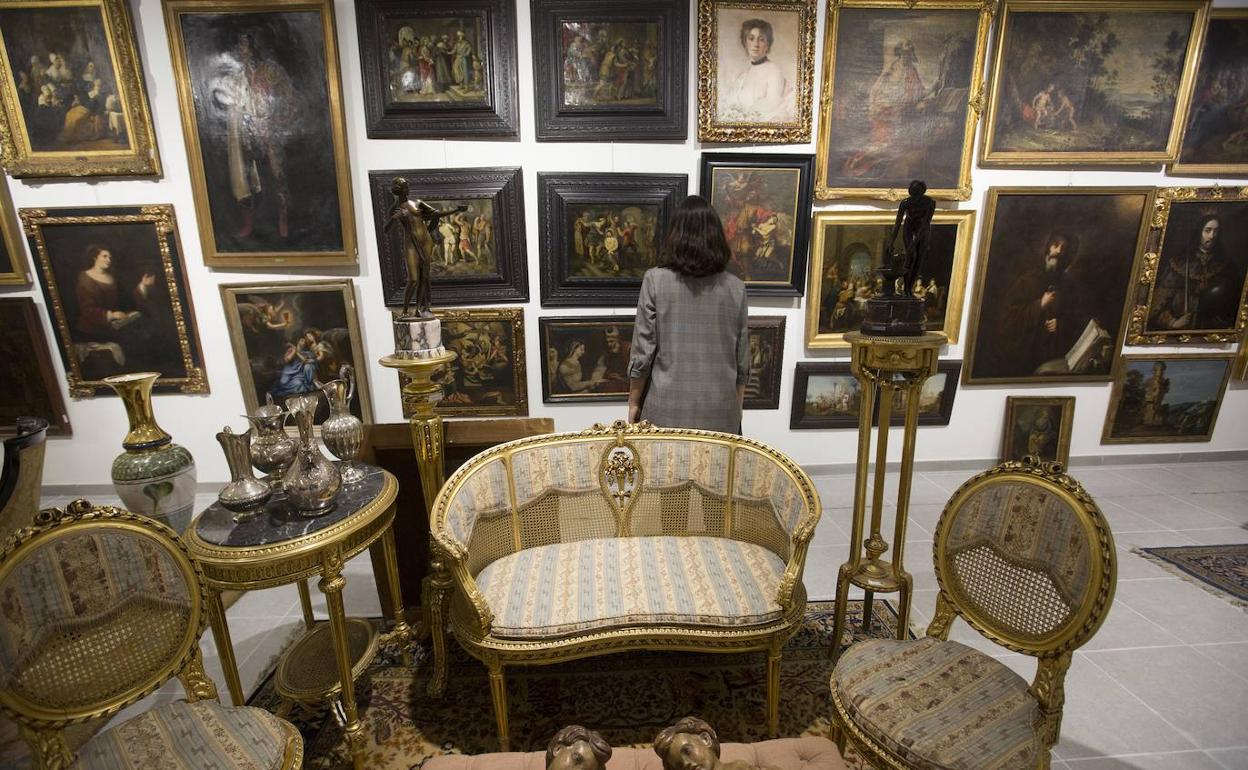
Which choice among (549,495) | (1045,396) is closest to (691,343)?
(549,495)

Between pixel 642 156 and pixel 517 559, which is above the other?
pixel 642 156

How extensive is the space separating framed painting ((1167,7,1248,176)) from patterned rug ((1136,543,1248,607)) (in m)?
2.99

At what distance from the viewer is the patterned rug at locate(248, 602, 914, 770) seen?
232 cm

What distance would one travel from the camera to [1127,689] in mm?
2582

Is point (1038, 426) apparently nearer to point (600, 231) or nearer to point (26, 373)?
point (600, 231)

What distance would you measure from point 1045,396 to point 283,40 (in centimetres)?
676

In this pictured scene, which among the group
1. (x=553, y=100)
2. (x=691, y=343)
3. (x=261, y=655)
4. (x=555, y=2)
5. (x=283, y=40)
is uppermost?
(x=555, y=2)

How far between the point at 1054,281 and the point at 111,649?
6228mm

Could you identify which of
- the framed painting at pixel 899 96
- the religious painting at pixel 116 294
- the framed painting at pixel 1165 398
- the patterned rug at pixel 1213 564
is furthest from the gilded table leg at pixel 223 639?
the framed painting at pixel 1165 398

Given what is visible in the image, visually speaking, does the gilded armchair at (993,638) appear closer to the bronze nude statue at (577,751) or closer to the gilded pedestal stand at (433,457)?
the bronze nude statue at (577,751)

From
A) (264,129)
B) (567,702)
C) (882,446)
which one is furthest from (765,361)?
(264,129)

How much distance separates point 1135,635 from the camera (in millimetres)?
2965

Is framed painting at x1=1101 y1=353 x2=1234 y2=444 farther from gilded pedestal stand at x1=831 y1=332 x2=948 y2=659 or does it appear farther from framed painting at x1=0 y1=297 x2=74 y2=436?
framed painting at x1=0 y1=297 x2=74 y2=436

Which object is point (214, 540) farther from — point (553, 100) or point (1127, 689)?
point (1127, 689)
